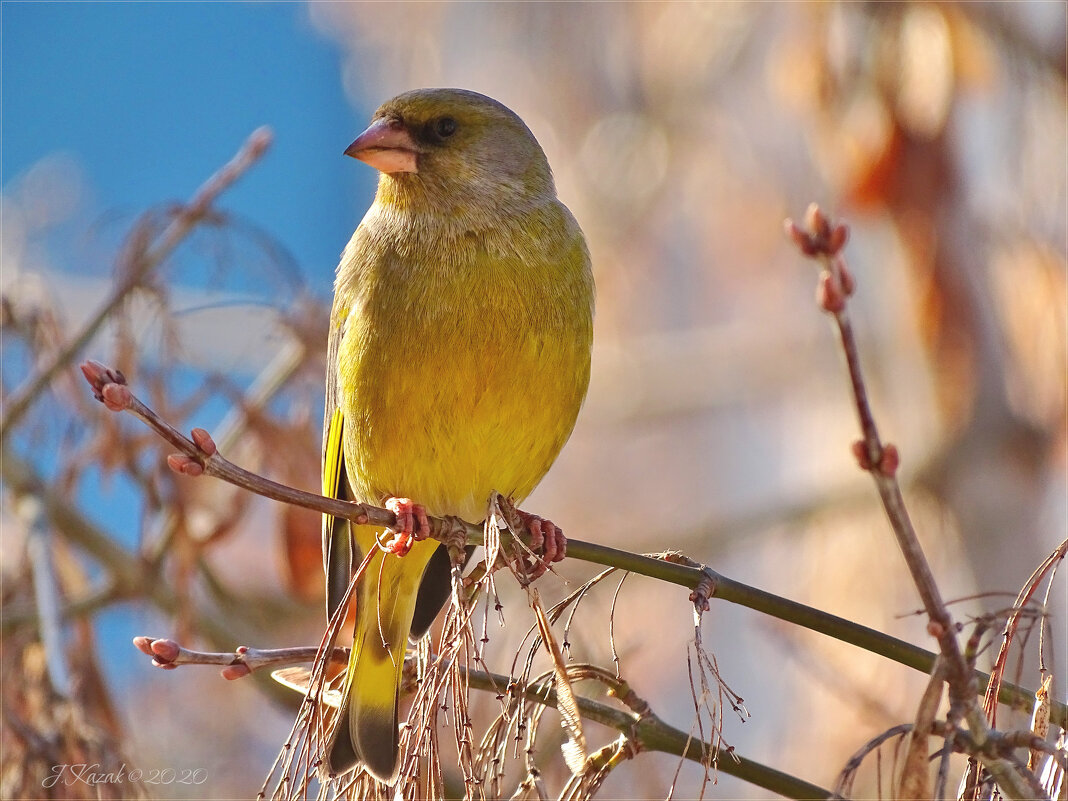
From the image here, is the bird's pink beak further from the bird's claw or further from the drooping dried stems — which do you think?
the drooping dried stems

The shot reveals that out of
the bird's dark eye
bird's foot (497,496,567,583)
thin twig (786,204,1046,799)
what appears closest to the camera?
thin twig (786,204,1046,799)

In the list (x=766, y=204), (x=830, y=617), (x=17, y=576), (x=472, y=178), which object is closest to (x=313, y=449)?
(x=17, y=576)

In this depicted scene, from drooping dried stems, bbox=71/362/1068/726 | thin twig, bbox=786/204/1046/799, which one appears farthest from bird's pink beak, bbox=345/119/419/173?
Answer: thin twig, bbox=786/204/1046/799

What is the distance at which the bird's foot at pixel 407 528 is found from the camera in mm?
2572

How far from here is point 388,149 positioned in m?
3.40

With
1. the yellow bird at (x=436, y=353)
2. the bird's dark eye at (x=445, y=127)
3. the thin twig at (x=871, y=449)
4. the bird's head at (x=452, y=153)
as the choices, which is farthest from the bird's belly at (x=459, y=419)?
the thin twig at (x=871, y=449)

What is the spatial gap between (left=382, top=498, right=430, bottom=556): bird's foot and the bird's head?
896mm

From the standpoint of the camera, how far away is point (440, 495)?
318cm

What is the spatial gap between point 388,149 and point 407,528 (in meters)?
1.24

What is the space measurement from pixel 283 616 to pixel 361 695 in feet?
7.51

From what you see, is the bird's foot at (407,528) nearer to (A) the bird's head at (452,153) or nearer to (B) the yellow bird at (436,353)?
(B) the yellow bird at (436,353)

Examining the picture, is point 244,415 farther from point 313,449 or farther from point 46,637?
point 46,637

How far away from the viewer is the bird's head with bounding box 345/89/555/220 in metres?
3.36

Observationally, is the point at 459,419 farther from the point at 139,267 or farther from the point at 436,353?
the point at 139,267
